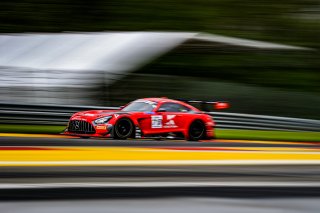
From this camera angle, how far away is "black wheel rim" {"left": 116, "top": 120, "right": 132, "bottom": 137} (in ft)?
38.7

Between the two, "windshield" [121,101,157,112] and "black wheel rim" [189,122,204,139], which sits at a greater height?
"windshield" [121,101,157,112]

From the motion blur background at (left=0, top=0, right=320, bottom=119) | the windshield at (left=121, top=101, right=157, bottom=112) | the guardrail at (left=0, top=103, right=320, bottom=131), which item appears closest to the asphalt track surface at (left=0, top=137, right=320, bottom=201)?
the windshield at (left=121, top=101, right=157, bottom=112)

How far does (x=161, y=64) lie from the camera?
2250 centimetres

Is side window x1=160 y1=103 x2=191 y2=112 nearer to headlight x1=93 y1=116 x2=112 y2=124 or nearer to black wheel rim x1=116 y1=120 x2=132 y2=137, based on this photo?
black wheel rim x1=116 y1=120 x2=132 y2=137

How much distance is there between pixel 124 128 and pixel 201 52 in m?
13.5

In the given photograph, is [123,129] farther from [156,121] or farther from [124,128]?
[156,121]

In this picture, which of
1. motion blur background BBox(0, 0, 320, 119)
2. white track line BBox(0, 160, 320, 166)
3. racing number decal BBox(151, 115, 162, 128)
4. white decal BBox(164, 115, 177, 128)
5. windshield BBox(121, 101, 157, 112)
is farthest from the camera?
motion blur background BBox(0, 0, 320, 119)

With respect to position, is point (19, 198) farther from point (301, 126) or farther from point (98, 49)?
point (98, 49)

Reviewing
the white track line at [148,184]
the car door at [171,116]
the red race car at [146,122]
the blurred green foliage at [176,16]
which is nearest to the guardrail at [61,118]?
the red race car at [146,122]

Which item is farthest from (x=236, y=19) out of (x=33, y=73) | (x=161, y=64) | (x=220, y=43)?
(x=33, y=73)

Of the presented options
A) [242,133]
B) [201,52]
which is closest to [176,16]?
[201,52]

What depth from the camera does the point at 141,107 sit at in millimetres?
12672

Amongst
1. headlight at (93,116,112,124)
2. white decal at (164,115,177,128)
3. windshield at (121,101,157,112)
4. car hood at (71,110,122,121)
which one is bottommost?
white decal at (164,115,177,128)

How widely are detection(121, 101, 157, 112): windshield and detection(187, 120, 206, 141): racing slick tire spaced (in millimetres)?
991
